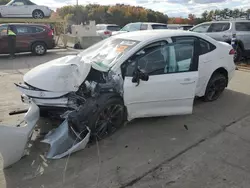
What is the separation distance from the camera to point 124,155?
129 inches

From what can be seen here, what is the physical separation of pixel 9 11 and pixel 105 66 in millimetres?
16055

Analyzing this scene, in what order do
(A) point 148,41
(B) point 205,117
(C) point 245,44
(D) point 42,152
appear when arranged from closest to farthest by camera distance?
(D) point 42,152, (A) point 148,41, (B) point 205,117, (C) point 245,44

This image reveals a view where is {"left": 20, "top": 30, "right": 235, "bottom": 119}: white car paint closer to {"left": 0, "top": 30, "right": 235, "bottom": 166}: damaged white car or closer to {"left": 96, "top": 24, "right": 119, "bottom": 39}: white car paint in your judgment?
{"left": 0, "top": 30, "right": 235, "bottom": 166}: damaged white car

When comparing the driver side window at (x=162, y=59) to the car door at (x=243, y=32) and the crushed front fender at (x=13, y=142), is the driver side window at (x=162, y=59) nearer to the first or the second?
the crushed front fender at (x=13, y=142)

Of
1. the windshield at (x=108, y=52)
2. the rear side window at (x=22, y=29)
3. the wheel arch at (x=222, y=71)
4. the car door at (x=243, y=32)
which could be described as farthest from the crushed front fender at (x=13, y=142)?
the rear side window at (x=22, y=29)

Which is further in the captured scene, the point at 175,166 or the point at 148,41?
the point at 148,41

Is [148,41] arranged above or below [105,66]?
above

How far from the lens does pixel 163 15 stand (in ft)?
154

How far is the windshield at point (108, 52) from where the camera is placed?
3830mm

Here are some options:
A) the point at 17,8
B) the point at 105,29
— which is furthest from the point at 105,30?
the point at 17,8

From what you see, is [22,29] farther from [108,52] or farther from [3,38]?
[108,52]

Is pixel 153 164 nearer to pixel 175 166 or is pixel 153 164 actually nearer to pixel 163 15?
pixel 175 166

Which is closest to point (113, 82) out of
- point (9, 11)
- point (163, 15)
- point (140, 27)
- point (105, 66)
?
point (105, 66)

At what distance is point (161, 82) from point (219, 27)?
7955 mm
